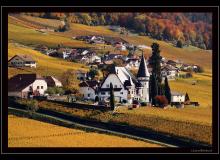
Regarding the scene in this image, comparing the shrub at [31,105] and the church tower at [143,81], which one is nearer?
the shrub at [31,105]

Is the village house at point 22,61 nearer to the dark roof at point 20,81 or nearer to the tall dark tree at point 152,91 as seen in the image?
the dark roof at point 20,81

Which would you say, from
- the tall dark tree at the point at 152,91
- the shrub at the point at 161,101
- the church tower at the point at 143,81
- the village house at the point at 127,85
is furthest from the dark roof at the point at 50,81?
the shrub at the point at 161,101

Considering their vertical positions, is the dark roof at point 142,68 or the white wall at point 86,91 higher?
the dark roof at point 142,68

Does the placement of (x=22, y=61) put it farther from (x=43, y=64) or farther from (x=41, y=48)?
(x=41, y=48)

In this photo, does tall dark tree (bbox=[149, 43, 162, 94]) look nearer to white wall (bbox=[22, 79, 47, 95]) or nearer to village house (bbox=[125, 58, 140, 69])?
village house (bbox=[125, 58, 140, 69])

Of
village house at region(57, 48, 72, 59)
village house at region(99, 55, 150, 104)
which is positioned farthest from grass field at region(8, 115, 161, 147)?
village house at region(57, 48, 72, 59)
